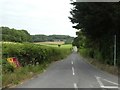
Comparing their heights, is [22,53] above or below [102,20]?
below

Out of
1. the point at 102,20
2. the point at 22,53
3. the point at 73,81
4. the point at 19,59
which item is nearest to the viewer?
the point at 73,81

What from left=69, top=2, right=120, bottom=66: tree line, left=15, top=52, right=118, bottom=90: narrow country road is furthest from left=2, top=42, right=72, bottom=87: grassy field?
left=69, top=2, right=120, bottom=66: tree line

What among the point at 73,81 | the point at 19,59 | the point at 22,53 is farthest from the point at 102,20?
the point at 73,81

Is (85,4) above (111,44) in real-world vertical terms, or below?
above

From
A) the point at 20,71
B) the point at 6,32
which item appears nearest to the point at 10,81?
the point at 20,71

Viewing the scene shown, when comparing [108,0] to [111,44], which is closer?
[108,0]

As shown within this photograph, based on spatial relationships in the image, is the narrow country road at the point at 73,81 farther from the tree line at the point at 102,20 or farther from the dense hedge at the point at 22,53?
the tree line at the point at 102,20

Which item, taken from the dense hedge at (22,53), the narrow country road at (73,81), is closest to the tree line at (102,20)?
the narrow country road at (73,81)

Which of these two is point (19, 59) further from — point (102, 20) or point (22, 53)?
point (102, 20)

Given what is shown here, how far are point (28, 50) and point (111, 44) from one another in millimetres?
Answer: 10051

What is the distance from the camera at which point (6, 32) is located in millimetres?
43938

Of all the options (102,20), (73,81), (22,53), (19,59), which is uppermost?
(102,20)

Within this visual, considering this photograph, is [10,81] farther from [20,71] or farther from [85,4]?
[85,4]

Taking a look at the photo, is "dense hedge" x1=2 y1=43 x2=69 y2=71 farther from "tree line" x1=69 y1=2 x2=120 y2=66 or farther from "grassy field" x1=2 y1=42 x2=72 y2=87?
"tree line" x1=69 y1=2 x2=120 y2=66
